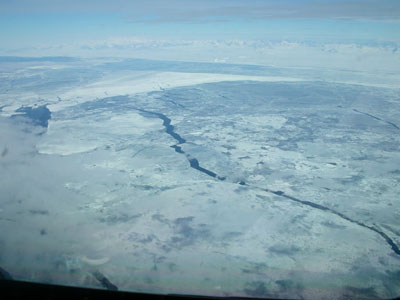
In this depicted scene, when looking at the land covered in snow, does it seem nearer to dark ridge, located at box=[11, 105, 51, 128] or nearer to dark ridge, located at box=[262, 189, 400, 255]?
dark ridge, located at box=[262, 189, 400, 255]

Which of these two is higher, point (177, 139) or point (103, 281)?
point (103, 281)

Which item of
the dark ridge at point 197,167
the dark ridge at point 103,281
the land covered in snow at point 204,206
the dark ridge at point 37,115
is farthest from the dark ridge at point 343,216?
the dark ridge at point 37,115

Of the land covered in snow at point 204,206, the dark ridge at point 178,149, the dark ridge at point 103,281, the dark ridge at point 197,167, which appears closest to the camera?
the dark ridge at point 103,281

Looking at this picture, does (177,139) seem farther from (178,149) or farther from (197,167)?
(197,167)

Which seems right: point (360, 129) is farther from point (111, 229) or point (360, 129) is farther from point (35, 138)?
point (35, 138)

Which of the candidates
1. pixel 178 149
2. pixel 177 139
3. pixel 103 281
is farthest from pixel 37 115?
pixel 103 281

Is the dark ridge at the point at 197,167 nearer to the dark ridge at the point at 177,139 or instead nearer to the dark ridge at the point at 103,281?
the dark ridge at the point at 177,139

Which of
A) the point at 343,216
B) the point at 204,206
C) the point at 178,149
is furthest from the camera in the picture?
the point at 178,149

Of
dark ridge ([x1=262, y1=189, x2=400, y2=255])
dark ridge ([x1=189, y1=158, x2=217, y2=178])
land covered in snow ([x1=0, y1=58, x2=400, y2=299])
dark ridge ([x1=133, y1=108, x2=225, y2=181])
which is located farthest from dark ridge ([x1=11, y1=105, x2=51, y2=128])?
dark ridge ([x1=262, y1=189, x2=400, y2=255])

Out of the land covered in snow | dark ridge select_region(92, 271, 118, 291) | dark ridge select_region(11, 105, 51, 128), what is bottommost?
dark ridge select_region(11, 105, 51, 128)
